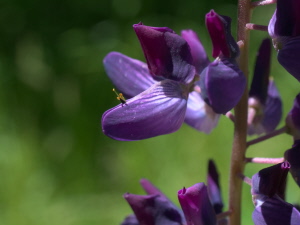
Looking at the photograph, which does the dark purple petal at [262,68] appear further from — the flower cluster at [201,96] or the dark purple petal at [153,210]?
the dark purple petal at [153,210]

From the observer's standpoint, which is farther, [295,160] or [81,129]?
[81,129]


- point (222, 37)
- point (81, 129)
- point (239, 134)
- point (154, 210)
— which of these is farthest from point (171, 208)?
point (81, 129)

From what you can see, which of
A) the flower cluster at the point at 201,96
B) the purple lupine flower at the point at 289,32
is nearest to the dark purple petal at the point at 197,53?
the flower cluster at the point at 201,96

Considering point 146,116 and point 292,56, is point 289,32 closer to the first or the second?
point 292,56

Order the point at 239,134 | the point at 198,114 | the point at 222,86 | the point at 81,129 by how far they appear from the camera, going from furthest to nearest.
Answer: the point at 81,129 → the point at 198,114 → the point at 239,134 → the point at 222,86

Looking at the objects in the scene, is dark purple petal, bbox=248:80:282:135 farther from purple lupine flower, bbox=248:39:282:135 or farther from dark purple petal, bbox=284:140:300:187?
dark purple petal, bbox=284:140:300:187

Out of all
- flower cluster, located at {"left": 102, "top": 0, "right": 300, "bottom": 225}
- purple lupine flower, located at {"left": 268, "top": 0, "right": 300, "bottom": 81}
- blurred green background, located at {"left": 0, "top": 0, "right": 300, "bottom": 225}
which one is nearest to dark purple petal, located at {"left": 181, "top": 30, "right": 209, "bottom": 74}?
flower cluster, located at {"left": 102, "top": 0, "right": 300, "bottom": 225}
